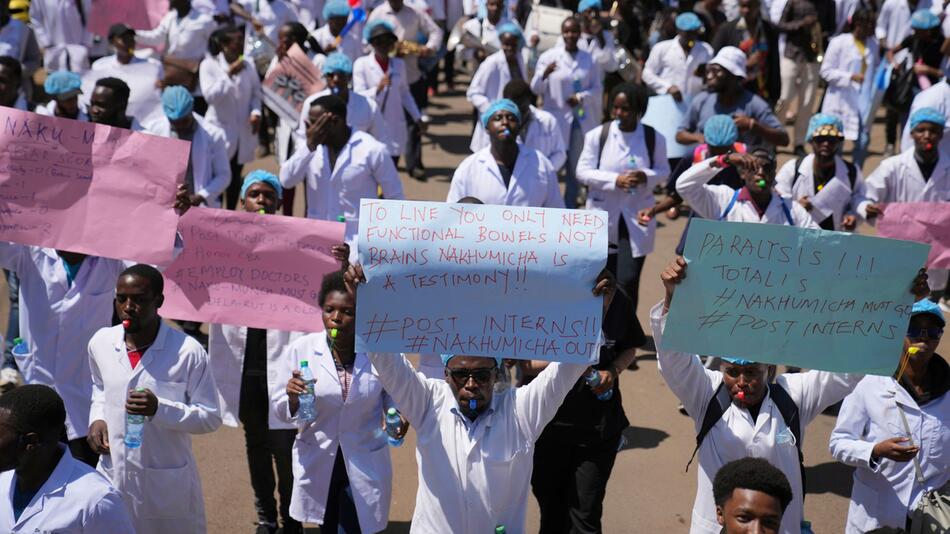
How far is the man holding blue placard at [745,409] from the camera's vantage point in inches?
214

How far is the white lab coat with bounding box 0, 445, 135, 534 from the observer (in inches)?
183

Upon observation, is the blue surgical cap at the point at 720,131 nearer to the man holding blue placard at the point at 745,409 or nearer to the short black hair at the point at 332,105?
the short black hair at the point at 332,105

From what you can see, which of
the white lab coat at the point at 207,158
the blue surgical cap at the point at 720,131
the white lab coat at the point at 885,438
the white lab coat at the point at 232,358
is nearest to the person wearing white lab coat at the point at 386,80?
the white lab coat at the point at 207,158

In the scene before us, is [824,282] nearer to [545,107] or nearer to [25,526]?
[25,526]

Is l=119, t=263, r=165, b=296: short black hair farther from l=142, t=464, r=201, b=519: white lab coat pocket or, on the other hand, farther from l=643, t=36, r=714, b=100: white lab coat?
l=643, t=36, r=714, b=100: white lab coat

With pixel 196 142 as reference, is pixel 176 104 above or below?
above

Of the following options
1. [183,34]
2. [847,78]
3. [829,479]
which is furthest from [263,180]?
[847,78]

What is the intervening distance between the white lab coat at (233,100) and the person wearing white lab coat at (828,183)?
5.43 meters

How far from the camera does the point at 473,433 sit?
5.24 m

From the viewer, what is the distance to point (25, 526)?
184 inches

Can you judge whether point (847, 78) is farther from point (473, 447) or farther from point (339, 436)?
point (473, 447)

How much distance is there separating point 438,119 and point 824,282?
1332 centimetres

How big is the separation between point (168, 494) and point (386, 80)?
779 cm

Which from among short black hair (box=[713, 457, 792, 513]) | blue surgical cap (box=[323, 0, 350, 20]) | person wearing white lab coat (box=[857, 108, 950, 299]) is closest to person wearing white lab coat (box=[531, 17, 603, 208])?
blue surgical cap (box=[323, 0, 350, 20])
